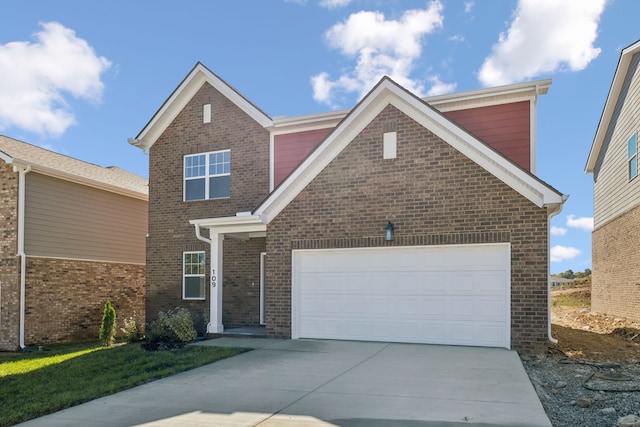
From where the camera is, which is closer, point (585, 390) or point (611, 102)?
point (585, 390)

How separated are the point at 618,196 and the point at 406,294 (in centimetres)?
1304

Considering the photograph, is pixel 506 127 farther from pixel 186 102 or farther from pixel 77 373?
pixel 77 373

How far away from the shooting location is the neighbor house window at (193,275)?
16.6 m

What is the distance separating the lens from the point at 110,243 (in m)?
19.6

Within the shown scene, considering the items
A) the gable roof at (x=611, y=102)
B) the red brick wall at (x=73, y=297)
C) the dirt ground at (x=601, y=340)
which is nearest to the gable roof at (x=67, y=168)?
the red brick wall at (x=73, y=297)

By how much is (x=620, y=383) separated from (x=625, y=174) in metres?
13.1

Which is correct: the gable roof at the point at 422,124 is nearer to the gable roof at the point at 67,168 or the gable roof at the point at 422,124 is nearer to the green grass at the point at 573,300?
the gable roof at the point at 67,168

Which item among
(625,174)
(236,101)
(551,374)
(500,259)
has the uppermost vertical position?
(236,101)

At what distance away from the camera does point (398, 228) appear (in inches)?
474

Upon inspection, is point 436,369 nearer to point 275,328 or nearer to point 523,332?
point 523,332

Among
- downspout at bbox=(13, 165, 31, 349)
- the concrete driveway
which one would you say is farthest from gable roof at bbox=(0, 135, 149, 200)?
the concrete driveway

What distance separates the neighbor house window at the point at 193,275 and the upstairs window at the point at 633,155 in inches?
581

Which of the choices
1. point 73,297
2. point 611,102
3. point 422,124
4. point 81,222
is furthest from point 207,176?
point 611,102

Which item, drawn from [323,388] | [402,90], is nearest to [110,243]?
[402,90]
